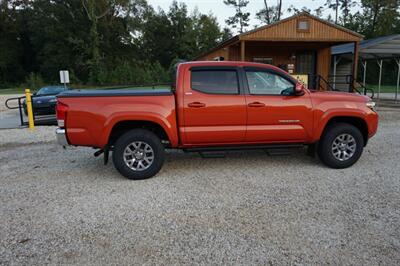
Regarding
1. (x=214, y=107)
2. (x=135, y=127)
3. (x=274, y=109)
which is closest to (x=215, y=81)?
(x=214, y=107)

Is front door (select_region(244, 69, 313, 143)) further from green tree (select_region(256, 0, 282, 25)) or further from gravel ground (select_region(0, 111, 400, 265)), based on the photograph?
green tree (select_region(256, 0, 282, 25))

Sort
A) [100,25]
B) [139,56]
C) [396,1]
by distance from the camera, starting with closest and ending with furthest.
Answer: [396,1]
[100,25]
[139,56]

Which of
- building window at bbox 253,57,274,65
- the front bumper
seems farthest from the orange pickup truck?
building window at bbox 253,57,274,65

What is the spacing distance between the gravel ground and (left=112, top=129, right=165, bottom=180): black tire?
14cm

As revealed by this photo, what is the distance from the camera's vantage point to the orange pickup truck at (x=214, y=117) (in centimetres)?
468

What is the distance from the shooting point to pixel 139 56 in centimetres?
5341

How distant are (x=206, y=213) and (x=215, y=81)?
7.55 feet

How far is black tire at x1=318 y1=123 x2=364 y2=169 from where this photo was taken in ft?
17.3

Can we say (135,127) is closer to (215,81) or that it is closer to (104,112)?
(104,112)

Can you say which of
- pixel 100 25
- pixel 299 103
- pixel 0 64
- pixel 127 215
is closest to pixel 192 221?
pixel 127 215

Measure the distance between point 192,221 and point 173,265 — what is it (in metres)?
0.84

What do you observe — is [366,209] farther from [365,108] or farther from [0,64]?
[0,64]

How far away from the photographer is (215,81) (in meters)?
5.04

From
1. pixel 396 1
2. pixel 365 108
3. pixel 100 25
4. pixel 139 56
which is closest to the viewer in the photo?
pixel 365 108
